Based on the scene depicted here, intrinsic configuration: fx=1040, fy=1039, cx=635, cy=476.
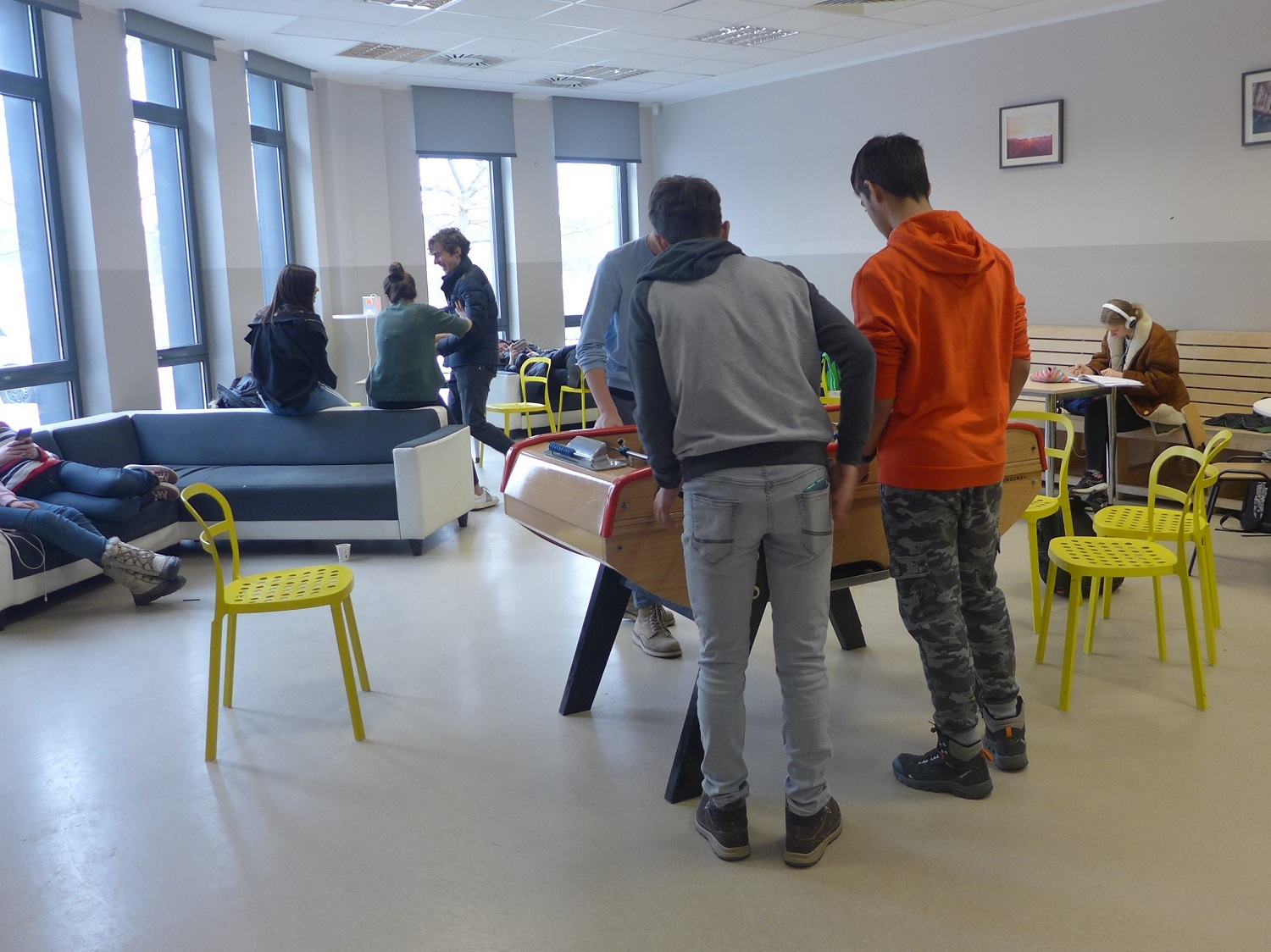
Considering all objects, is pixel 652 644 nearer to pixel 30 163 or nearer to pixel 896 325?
pixel 896 325

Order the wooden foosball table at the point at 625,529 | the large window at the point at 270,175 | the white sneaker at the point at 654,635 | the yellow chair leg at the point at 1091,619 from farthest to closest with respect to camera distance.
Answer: the large window at the point at 270,175
the white sneaker at the point at 654,635
the yellow chair leg at the point at 1091,619
the wooden foosball table at the point at 625,529

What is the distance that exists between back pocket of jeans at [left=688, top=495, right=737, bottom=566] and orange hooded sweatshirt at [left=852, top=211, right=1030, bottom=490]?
54 cm

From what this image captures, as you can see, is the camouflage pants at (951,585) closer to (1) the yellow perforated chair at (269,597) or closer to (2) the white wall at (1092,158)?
(1) the yellow perforated chair at (269,597)

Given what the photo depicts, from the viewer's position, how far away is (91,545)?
4.44 metres

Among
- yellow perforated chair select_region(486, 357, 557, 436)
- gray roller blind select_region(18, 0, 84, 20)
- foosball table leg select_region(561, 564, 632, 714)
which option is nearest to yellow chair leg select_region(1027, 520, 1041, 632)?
foosball table leg select_region(561, 564, 632, 714)

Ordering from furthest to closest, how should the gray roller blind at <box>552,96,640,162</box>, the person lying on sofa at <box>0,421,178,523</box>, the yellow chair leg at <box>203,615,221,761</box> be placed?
the gray roller blind at <box>552,96,640,162</box>, the person lying on sofa at <box>0,421,178,523</box>, the yellow chair leg at <box>203,615,221,761</box>

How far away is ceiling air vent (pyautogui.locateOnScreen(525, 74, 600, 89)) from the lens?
30.9ft

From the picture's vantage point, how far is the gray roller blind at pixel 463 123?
31.4 feet

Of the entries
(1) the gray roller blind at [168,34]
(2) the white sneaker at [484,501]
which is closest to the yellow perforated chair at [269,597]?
(2) the white sneaker at [484,501]

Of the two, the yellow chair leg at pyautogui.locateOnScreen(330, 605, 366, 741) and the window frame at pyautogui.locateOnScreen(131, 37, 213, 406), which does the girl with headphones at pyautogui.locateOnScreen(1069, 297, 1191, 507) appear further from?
the window frame at pyautogui.locateOnScreen(131, 37, 213, 406)

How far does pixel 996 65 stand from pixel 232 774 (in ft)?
24.5

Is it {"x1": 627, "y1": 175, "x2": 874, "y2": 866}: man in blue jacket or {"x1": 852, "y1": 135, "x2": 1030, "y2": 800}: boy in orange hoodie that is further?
{"x1": 852, "y1": 135, "x2": 1030, "y2": 800}: boy in orange hoodie

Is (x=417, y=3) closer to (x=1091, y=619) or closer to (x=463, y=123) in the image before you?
(x=463, y=123)

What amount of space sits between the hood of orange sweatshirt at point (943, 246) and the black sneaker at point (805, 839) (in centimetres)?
130
